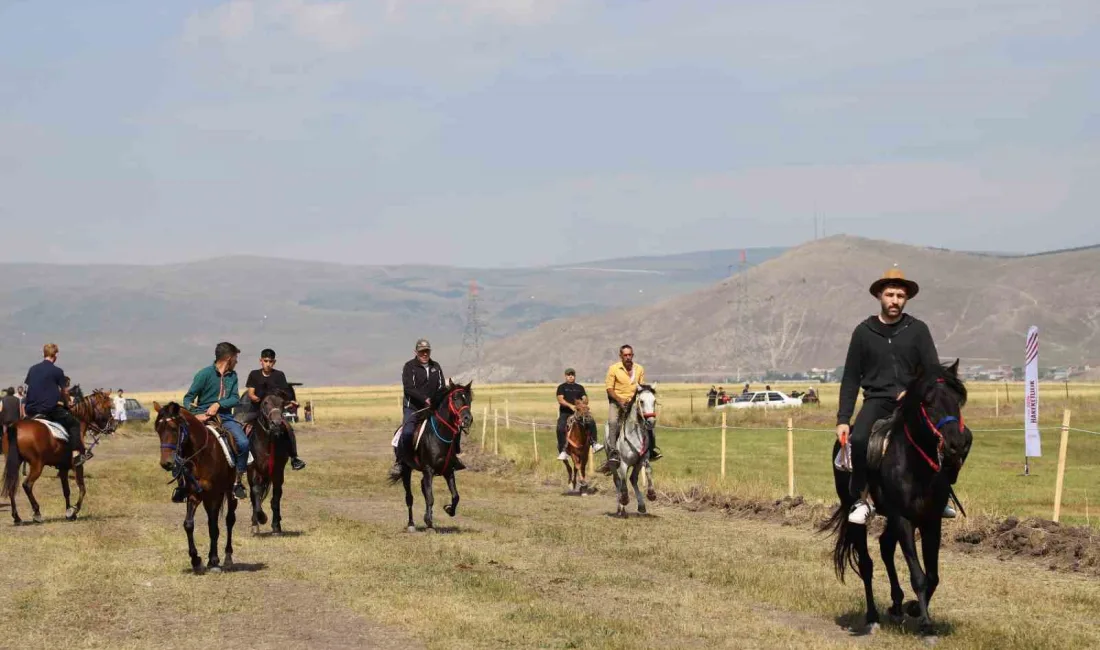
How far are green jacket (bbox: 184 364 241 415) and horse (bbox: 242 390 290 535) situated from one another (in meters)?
3.24

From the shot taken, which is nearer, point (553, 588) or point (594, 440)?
A: point (553, 588)

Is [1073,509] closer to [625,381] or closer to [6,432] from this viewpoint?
[625,381]

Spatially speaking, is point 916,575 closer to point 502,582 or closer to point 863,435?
point 863,435

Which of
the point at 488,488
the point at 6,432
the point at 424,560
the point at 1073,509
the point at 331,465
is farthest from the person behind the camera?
the point at 331,465

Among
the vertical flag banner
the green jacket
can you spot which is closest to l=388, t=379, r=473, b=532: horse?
the green jacket

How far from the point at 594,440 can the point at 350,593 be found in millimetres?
13889

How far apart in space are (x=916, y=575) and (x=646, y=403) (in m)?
11.4

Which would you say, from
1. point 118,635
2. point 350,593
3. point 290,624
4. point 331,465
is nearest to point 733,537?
point 350,593

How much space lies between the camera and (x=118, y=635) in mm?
12117

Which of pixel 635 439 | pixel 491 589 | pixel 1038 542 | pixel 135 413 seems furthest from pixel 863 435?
pixel 135 413

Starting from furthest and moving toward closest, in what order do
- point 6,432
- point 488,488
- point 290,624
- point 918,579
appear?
point 488,488 → point 6,432 → point 290,624 → point 918,579

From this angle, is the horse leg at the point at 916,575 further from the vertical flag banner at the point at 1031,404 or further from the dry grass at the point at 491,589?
the vertical flag banner at the point at 1031,404

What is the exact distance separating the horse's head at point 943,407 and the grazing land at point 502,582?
5.00 ft

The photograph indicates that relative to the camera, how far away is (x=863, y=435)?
11992 mm
